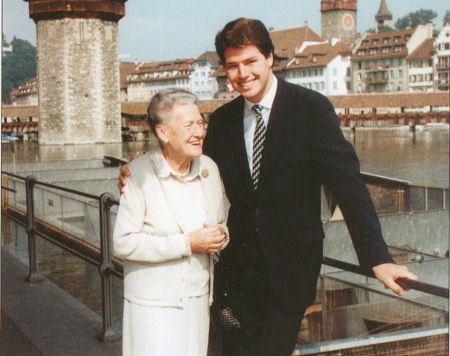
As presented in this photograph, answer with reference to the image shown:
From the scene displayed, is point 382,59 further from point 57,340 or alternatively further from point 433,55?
point 57,340

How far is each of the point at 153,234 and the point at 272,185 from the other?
0.25 metres

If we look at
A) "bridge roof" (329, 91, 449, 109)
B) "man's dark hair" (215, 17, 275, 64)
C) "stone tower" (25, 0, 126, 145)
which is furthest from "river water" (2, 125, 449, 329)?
A: "man's dark hair" (215, 17, 275, 64)

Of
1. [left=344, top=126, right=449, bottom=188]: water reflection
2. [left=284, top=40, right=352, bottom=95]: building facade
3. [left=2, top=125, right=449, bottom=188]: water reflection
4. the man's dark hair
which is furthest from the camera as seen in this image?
[left=284, top=40, right=352, bottom=95]: building facade

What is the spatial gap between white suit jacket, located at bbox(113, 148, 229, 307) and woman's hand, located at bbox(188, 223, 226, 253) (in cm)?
2

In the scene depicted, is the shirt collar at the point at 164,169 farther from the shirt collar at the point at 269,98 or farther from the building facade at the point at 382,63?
the building facade at the point at 382,63

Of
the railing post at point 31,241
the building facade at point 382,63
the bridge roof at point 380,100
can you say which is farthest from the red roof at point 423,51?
the railing post at point 31,241

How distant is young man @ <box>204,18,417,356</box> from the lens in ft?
4.67

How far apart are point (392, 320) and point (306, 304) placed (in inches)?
120

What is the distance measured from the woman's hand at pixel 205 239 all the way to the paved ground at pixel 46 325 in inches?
44.3

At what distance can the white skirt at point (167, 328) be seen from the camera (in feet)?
4.83

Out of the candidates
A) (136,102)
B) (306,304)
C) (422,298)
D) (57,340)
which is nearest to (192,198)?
(306,304)

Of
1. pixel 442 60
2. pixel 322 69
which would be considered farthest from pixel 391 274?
pixel 322 69

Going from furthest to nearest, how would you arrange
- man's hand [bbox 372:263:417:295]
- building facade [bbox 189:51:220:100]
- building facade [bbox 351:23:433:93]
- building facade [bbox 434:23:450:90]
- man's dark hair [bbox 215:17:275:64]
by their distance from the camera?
building facade [bbox 351:23:433:93] → building facade [bbox 434:23:450:90] → building facade [bbox 189:51:220:100] → man's dark hair [bbox 215:17:275:64] → man's hand [bbox 372:263:417:295]

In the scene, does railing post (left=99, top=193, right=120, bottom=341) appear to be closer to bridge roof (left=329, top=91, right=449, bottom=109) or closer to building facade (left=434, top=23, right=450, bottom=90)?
building facade (left=434, top=23, right=450, bottom=90)
